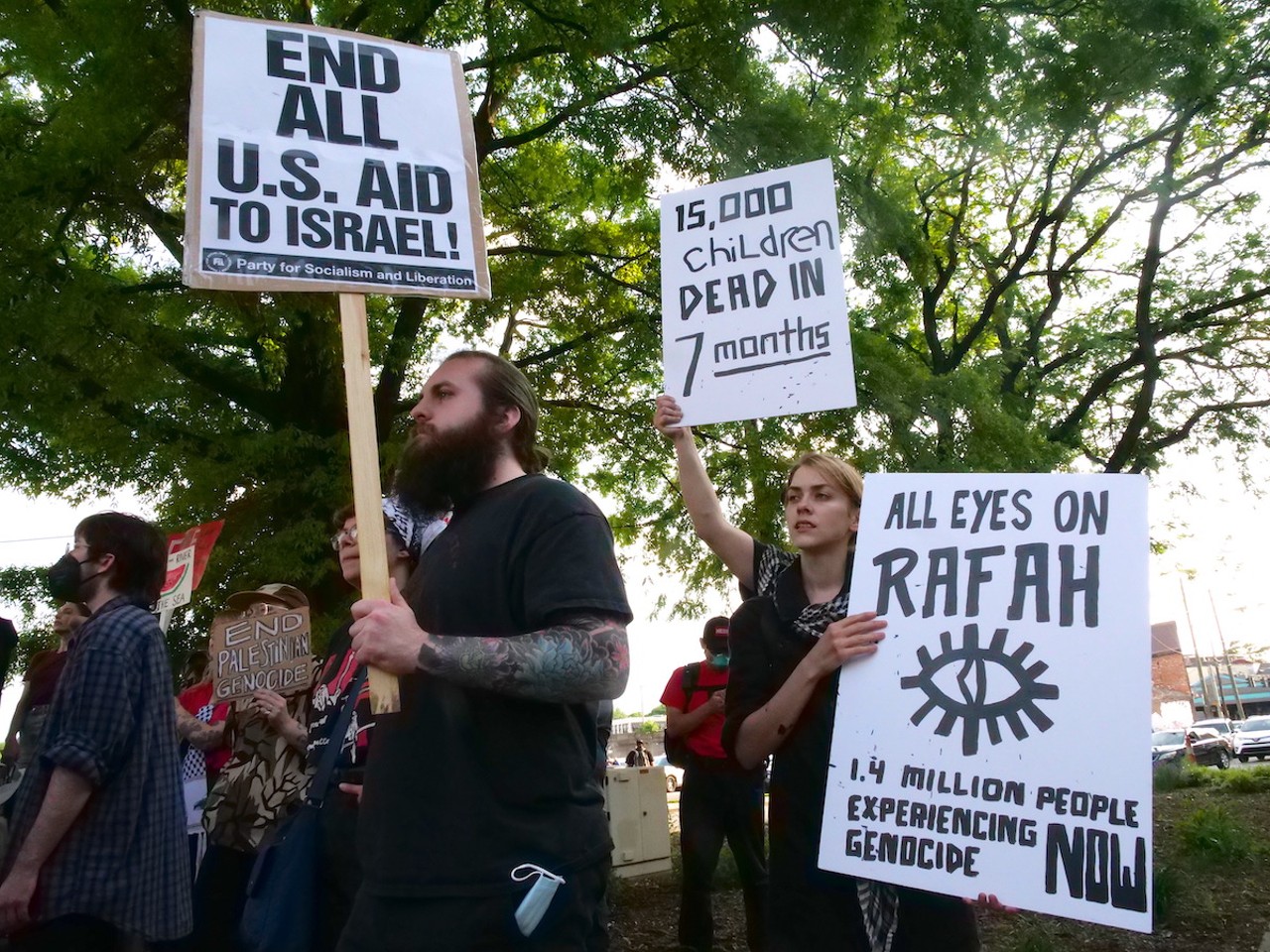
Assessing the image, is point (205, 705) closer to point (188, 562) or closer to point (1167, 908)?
point (188, 562)

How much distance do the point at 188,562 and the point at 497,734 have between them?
5.51 meters

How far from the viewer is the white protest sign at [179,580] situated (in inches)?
260

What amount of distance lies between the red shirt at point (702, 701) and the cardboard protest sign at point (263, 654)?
2.33m

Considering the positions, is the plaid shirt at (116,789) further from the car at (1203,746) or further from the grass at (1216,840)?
the car at (1203,746)

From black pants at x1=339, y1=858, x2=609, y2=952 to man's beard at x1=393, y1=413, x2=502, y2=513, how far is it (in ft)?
2.57

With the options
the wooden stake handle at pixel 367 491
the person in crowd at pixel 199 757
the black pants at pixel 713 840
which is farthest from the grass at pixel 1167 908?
the wooden stake handle at pixel 367 491

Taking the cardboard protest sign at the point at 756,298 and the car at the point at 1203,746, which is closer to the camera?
the cardboard protest sign at the point at 756,298

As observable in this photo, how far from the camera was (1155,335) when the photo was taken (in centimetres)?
1400

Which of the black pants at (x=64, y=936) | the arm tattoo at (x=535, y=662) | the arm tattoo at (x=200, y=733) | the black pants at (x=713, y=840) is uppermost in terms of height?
the arm tattoo at (x=535, y=662)

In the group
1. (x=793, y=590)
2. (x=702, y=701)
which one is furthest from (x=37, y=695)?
(x=793, y=590)

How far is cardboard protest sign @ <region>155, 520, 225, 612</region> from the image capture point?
666 centimetres

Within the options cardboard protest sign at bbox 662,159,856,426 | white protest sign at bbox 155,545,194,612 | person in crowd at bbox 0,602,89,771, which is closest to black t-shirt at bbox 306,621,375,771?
cardboard protest sign at bbox 662,159,856,426

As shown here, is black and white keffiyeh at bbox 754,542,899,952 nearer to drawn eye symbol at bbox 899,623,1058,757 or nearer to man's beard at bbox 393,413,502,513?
drawn eye symbol at bbox 899,623,1058,757

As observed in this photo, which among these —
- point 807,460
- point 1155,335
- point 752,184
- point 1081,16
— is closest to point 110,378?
point 752,184
